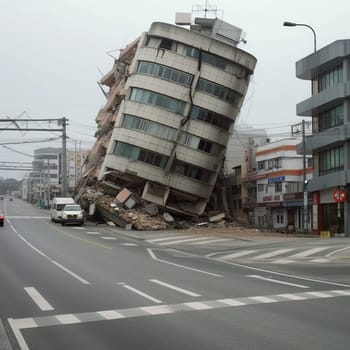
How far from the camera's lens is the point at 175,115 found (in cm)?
5281

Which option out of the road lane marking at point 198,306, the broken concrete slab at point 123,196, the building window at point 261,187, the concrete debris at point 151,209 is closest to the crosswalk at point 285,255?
the road lane marking at point 198,306

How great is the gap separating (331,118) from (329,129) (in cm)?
115

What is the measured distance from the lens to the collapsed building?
52688 mm

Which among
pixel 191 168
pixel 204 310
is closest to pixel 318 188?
pixel 191 168

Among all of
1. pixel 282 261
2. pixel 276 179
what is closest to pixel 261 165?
pixel 276 179

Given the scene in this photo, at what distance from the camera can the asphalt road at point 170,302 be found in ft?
26.8

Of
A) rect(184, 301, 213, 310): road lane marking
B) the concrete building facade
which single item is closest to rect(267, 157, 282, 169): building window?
the concrete building facade

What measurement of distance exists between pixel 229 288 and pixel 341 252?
41.2ft

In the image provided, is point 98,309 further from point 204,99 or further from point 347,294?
point 204,99

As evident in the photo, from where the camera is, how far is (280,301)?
11.7 m

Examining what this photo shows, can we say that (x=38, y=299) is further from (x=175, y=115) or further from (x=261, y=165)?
(x=261, y=165)

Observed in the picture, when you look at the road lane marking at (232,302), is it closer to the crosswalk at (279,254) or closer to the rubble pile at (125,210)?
the crosswalk at (279,254)

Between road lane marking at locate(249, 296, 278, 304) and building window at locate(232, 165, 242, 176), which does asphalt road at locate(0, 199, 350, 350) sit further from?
building window at locate(232, 165, 242, 176)

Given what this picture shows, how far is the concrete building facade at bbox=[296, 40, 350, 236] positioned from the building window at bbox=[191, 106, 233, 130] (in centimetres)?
926
